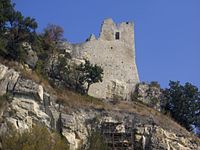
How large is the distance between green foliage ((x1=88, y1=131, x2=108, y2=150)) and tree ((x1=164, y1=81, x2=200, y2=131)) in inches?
431

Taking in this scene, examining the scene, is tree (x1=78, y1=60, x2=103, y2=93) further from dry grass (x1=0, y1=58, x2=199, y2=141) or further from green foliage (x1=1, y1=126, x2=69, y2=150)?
green foliage (x1=1, y1=126, x2=69, y2=150)

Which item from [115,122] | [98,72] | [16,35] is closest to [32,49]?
[16,35]

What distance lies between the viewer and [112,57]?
58.8 metres

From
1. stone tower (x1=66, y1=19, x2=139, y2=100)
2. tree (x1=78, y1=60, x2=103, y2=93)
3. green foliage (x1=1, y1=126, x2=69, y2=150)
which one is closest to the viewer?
green foliage (x1=1, y1=126, x2=69, y2=150)

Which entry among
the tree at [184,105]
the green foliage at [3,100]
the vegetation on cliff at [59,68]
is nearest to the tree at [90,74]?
the vegetation on cliff at [59,68]

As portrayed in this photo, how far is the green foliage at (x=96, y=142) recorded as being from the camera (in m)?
46.0

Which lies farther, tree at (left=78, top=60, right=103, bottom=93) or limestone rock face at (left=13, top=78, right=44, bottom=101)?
tree at (left=78, top=60, right=103, bottom=93)

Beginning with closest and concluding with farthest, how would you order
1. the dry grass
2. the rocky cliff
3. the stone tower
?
1. the rocky cliff
2. the dry grass
3. the stone tower

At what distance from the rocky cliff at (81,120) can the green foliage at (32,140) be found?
3.30ft

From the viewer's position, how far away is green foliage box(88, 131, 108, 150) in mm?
45969

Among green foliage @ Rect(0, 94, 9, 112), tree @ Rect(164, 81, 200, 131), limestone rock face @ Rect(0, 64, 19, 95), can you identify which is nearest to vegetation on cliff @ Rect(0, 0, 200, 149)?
tree @ Rect(164, 81, 200, 131)

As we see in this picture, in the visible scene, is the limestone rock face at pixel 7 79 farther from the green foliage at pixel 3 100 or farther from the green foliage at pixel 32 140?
the green foliage at pixel 32 140

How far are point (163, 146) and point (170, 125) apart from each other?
340cm

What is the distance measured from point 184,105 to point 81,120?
39.6 ft
